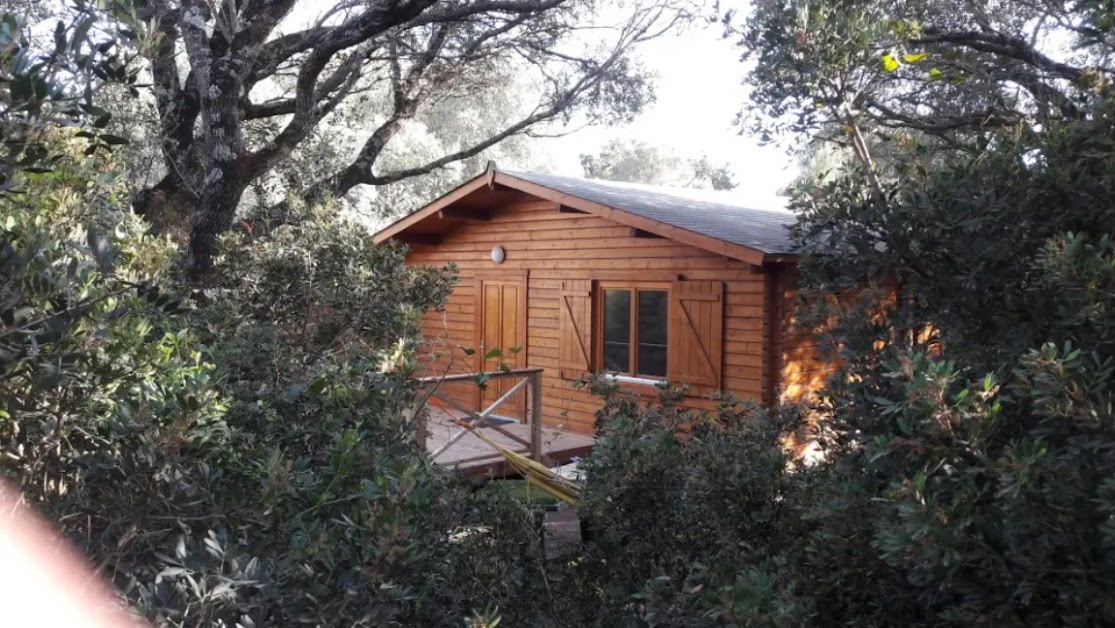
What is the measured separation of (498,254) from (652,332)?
3009mm

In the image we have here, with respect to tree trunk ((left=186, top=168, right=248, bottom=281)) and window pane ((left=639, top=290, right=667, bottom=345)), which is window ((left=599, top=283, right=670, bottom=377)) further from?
tree trunk ((left=186, top=168, right=248, bottom=281))

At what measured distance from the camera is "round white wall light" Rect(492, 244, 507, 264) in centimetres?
1366

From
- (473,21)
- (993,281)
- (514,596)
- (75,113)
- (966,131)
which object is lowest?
(514,596)

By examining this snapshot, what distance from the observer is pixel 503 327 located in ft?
45.3

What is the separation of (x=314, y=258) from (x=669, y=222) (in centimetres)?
467

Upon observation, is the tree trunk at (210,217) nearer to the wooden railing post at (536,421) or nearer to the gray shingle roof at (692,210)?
the wooden railing post at (536,421)

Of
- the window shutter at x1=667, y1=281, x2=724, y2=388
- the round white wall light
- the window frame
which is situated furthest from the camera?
the round white wall light

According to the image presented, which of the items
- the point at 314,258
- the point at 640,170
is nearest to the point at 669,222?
the point at 314,258

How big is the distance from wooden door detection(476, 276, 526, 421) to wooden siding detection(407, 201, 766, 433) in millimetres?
151

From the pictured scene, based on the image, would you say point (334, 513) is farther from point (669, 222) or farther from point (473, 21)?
point (473, 21)

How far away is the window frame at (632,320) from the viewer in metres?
11.7

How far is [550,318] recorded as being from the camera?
42.9 feet

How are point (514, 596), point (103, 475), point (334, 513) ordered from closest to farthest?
point (103, 475)
point (334, 513)
point (514, 596)

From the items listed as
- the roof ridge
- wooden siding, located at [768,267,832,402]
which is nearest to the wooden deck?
wooden siding, located at [768,267,832,402]
